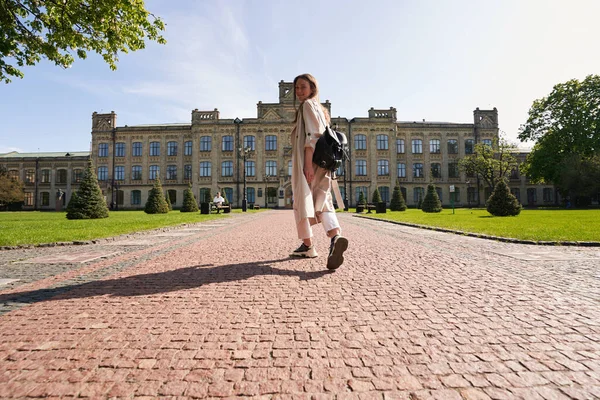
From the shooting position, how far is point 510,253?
4.69 m

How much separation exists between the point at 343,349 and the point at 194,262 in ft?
9.85

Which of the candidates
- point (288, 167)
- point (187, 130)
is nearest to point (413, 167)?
point (288, 167)

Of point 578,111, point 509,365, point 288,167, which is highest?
point 578,111

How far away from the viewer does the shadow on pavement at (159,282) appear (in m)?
2.65

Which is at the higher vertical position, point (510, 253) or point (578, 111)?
point (578, 111)

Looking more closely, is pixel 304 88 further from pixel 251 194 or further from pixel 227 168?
pixel 227 168

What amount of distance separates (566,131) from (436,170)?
13.9m

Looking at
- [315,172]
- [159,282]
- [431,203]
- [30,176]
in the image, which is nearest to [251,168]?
[431,203]

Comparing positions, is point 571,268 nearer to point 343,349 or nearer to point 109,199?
point 343,349

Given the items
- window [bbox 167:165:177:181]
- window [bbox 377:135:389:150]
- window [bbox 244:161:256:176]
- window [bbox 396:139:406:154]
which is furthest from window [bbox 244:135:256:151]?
window [bbox 396:139:406:154]

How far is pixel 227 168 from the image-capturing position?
1612 inches

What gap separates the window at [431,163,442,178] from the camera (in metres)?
42.4

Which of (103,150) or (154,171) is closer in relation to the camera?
(154,171)

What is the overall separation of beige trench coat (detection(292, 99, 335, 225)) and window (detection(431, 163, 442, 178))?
Answer: 42.2 meters
